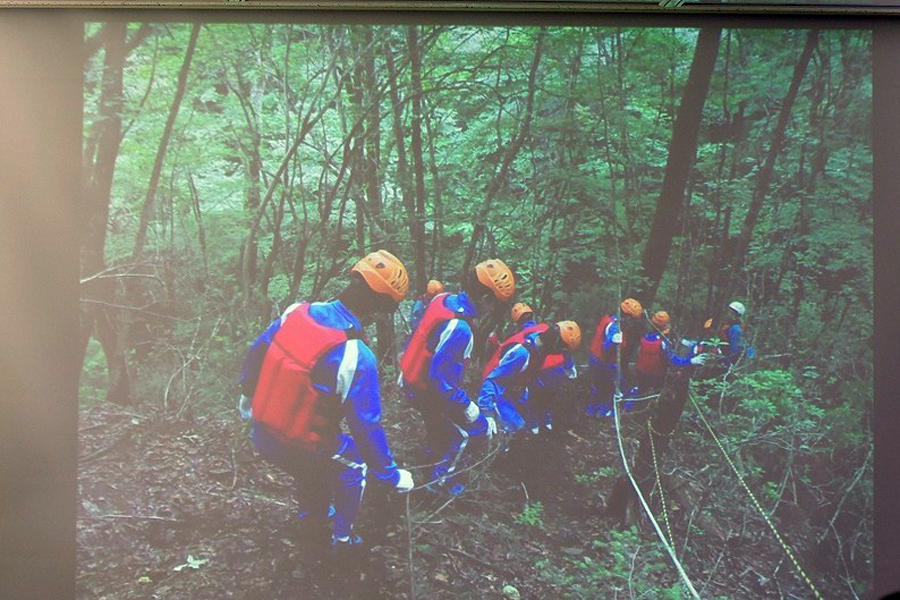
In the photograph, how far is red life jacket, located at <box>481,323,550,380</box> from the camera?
370cm

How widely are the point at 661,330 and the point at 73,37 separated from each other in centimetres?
331

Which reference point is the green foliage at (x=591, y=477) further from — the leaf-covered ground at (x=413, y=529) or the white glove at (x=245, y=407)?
the white glove at (x=245, y=407)

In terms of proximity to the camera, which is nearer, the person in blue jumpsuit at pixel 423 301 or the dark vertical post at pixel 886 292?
the person in blue jumpsuit at pixel 423 301

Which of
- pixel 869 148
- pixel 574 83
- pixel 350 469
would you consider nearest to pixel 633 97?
pixel 574 83

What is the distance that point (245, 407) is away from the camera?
360 cm

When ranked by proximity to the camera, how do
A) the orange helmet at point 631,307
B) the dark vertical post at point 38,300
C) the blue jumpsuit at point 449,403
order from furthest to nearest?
the orange helmet at point 631,307 < the blue jumpsuit at point 449,403 < the dark vertical post at point 38,300

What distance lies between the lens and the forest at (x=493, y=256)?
3.58 m

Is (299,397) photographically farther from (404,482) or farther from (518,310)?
(518,310)

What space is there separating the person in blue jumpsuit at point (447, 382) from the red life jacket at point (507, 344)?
116mm

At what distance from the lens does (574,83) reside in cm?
372

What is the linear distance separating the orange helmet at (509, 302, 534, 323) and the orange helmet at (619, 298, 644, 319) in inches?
18.9

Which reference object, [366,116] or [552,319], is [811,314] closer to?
[552,319]

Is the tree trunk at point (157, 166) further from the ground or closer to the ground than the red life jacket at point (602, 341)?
further from the ground

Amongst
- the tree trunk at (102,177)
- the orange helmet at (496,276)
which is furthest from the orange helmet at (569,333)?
the tree trunk at (102,177)
